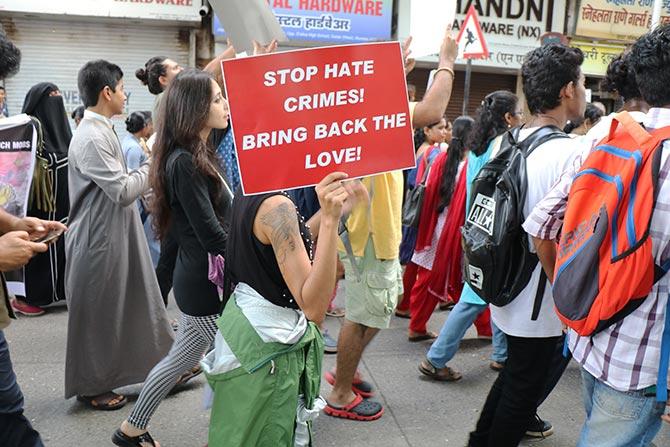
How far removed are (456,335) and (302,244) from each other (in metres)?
2.08

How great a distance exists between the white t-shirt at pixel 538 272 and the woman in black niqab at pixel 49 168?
11.3 ft

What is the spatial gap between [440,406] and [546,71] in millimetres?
2029

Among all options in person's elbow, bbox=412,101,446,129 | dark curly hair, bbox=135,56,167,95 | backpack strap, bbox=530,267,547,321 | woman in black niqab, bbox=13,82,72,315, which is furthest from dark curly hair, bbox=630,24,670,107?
woman in black niqab, bbox=13,82,72,315

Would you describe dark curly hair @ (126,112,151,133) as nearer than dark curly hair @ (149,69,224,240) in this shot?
No

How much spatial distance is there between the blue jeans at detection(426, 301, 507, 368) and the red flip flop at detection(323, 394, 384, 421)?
0.59 metres

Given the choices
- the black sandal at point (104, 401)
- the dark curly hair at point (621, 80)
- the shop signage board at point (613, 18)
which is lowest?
the black sandal at point (104, 401)

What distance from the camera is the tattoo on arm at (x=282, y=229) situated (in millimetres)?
1785

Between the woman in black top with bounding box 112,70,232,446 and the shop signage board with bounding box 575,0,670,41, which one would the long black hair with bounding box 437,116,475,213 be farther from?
the shop signage board with bounding box 575,0,670,41

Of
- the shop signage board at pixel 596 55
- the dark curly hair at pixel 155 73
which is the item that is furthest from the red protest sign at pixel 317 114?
the shop signage board at pixel 596 55

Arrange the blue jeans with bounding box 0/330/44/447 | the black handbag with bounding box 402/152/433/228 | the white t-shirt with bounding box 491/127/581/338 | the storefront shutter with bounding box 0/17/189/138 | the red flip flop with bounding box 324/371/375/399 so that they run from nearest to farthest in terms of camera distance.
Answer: the blue jeans with bounding box 0/330/44/447 → the white t-shirt with bounding box 491/127/581/338 → the red flip flop with bounding box 324/371/375/399 → the black handbag with bounding box 402/152/433/228 → the storefront shutter with bounding box 0/17/189/138

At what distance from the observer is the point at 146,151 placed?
508 cm

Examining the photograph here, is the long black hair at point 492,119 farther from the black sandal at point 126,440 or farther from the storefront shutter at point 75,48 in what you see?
the storefront shutter at point 75,48

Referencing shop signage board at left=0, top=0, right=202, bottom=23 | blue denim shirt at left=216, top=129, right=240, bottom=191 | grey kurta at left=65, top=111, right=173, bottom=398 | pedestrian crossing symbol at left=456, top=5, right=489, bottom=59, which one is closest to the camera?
grey kurta at left=65, top=111, right=173, bottom=398

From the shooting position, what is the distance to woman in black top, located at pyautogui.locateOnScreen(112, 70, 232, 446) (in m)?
2.59
